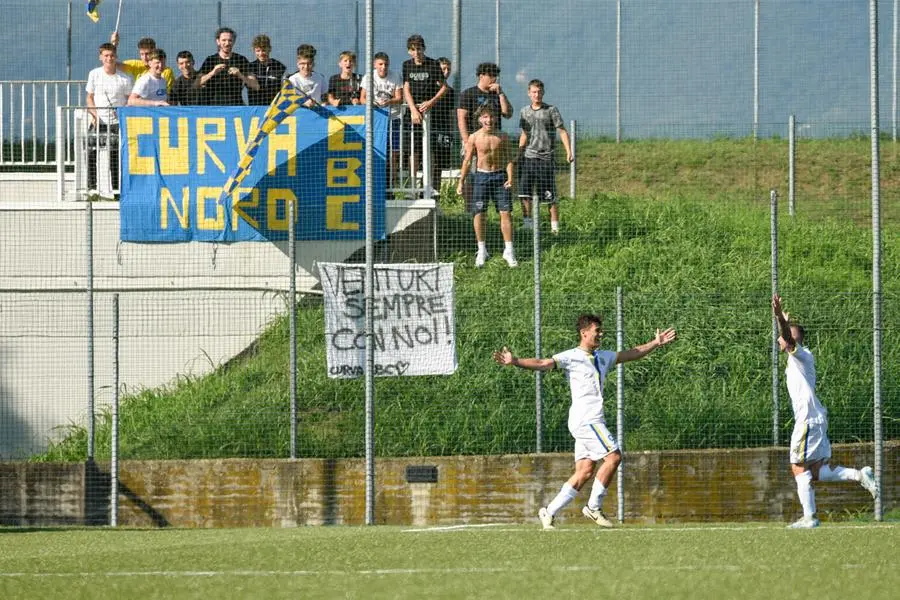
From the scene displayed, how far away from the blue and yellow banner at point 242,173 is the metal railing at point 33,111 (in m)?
2.65

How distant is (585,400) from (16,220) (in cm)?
897

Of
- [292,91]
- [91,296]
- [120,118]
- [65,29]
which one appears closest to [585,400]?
[91,296]

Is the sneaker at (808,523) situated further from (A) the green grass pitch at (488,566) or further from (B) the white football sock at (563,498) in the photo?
(B) the white football sock at (563,498)

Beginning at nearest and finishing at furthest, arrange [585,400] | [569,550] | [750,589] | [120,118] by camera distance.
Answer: [750,589]
[569,550]
[585,400]
[120,118]

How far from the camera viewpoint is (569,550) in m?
9.66

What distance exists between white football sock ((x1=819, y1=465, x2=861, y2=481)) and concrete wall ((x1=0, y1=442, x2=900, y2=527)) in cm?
197

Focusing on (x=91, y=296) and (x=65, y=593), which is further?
(x=91, y=296)

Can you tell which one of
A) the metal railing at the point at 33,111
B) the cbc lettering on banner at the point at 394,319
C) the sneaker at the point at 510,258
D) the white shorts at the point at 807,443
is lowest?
the white shorts at the point at 807,443

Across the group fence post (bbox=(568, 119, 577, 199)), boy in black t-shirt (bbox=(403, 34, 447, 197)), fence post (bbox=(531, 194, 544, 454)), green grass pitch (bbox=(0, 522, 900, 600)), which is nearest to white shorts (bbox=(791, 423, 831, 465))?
green grass pitch (bbox=(0, 522, 900, 600))

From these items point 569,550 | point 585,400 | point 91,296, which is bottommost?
point 569,550

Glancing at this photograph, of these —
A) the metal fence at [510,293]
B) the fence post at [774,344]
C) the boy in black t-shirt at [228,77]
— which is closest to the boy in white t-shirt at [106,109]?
the metal fence at [510,293]

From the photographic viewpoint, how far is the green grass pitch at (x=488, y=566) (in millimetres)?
7809

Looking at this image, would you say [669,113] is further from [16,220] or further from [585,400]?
[16,220]

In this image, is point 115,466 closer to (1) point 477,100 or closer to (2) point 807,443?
(1) point 477,100
